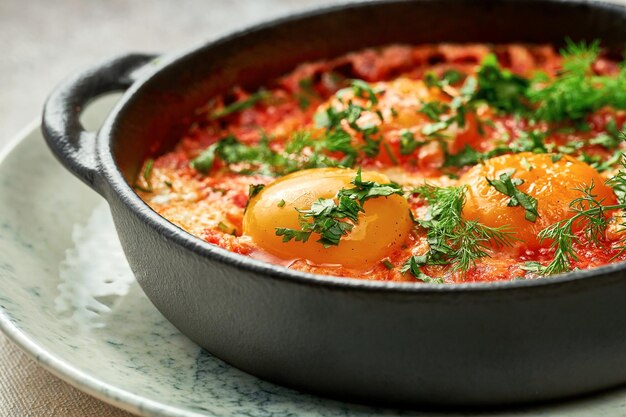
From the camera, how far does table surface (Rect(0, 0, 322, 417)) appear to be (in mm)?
5914

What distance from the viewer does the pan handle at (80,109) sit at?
3.38 metres

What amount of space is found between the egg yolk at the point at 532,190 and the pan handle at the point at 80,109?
4.34 feet

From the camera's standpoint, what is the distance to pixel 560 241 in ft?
10.1

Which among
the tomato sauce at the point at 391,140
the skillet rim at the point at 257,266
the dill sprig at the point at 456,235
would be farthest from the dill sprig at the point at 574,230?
the skillet rim at the point at 257,266

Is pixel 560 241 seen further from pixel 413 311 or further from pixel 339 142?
pixel 339 142

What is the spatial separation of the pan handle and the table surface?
1455 mm

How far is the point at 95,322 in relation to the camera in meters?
3.45

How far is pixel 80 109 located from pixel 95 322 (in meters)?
0.84

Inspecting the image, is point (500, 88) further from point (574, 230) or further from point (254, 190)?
point (254, 190)

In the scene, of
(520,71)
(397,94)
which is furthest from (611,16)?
(397,94)

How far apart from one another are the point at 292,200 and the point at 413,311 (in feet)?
2.60

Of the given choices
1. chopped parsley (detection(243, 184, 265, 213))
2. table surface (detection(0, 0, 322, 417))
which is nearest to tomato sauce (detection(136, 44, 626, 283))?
chopped parsley (detection(243, 184, 265, 213))

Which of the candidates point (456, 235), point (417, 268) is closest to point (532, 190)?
point (456, 235)

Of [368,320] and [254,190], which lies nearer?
[368,320]
